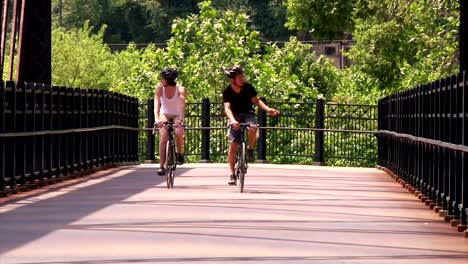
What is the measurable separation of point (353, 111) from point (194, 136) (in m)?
4.27

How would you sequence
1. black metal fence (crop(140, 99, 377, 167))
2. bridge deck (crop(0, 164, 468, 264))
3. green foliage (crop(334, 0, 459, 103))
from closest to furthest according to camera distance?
bridge deck (crop(0, 164, 468, 264)), black metal fence (crop(140, 99, 377, 167)), green foliage (crop(334, 0, 459, 103))

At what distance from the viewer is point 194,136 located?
151 feet

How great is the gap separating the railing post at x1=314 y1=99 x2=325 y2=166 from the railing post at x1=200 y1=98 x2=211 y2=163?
272 centimetres

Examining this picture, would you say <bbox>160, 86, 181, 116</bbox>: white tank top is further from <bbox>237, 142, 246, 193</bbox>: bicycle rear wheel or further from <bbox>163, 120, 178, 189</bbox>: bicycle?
<bbox>237, 142, 246, 193</bbox>: bicycle rear wheel

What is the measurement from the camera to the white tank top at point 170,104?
26.0 m

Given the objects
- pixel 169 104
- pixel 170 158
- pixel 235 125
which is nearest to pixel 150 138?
pixel 169 104

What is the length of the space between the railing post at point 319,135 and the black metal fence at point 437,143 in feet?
39.2

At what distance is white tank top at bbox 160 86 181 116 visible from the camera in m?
26.0

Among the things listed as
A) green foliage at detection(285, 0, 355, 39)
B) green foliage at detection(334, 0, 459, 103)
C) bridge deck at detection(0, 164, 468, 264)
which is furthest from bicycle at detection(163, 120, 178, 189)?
green foliage at detection(334, 0, 459, 103)

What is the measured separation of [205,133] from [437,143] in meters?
24.5

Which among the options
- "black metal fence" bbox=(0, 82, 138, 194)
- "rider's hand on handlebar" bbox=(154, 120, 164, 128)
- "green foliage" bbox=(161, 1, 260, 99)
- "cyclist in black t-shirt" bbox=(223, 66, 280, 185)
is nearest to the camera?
"black metal fence" bbox=(0, 82, 138, 194)

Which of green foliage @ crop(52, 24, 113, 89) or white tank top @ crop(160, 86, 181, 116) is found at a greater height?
green foliage @ crop(52, 24, 113, 89)

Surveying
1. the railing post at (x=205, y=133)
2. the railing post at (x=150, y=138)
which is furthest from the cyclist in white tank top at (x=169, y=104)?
the railing post at (x=150, y=138)

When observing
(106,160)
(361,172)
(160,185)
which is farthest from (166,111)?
(361,172)
